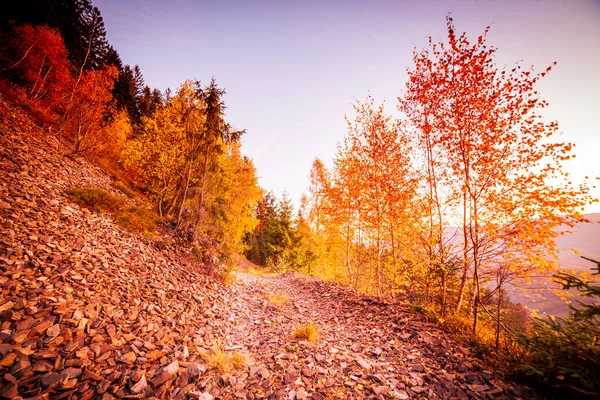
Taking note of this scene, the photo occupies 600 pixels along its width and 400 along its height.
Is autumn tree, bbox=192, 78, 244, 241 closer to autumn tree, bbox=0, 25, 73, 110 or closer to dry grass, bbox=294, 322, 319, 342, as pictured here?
dry grass, bbox=294, 322, 319, 342

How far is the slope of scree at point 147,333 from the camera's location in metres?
3.82

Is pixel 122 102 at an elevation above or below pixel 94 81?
above

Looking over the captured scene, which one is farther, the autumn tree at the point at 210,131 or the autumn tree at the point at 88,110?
the autumn tree at the point at 88,110

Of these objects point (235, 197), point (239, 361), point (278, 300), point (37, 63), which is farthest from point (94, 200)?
point (37, 63)

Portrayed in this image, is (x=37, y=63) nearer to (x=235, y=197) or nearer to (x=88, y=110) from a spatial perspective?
(x=88, y=110)

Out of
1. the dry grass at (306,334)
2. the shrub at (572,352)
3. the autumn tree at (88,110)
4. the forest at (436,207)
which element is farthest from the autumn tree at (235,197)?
the shrub at (572,352)

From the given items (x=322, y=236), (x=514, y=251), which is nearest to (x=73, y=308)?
(x=514, y=251)

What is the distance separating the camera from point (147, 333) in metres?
5.23

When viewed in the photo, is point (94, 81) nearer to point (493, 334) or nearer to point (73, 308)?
point (73, 308)

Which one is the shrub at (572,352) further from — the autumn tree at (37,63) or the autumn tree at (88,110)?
the autumn tree at (37,63)

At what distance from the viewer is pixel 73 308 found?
4.59m

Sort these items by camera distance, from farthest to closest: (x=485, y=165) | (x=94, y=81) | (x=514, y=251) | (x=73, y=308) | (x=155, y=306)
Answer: (x=94, y=81) < (x=485, y=165) < (x=514, y=251) < (x=155, y=306) < (x=73, y=308)

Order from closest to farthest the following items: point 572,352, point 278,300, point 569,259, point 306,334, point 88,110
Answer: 1. point 572,352
2. point 306,334
3. point 278,300
4. point 88,110
5. point 569,259

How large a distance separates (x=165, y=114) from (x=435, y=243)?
61.8 ft
